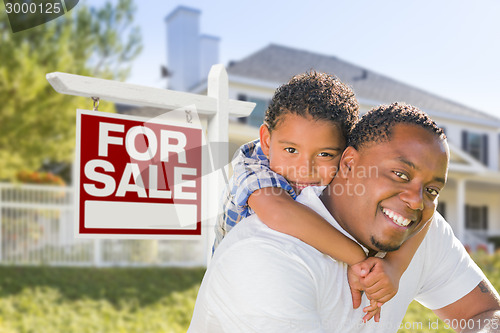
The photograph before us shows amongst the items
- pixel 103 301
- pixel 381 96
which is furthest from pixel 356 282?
pixel 381 96

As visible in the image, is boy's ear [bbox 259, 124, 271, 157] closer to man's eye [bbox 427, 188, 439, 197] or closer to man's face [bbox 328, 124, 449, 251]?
man's face [bbox 328, 124, 449, 251]

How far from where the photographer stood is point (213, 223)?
9.87 ft

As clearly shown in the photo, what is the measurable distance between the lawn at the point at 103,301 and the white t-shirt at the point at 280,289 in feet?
15.1

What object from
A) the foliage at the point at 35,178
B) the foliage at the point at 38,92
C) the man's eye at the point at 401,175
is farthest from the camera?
the foliage at the point at 35,178

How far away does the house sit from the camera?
16.8m

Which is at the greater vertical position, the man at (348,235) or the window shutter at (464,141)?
the man at (348,235)

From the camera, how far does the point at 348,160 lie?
2.17 metres

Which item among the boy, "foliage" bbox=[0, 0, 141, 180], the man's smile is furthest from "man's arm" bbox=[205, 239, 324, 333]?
"foliage" bbox=[0, 0, 141, 180]

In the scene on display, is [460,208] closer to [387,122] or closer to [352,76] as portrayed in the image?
[352,76]

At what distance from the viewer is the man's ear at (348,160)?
7.04 ft

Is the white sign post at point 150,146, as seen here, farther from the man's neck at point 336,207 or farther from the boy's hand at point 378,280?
the boy's hand at point 378,280

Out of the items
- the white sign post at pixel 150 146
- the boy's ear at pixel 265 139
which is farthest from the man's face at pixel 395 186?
the white sign post at pixel 150 146

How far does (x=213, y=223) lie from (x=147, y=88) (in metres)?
0.80

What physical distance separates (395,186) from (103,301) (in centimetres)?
766
